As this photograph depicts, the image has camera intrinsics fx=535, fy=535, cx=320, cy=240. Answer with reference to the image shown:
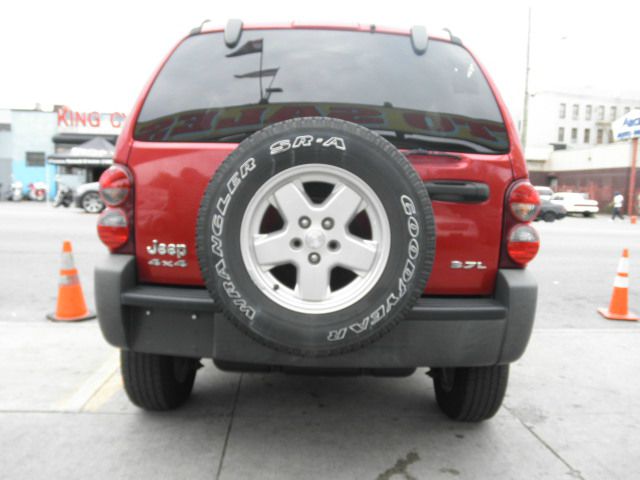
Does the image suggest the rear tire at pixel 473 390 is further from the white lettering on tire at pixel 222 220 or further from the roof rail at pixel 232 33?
the roof rail at pixel 232 33

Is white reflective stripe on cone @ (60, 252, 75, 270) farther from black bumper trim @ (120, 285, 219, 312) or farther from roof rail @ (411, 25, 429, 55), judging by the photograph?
roof rail @ (411, 25, 429, 55)

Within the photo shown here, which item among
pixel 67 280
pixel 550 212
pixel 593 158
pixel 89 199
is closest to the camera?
pixel 67 280

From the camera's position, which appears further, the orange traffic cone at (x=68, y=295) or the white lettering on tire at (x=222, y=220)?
the orange traffic cone at (x=68, y=295)

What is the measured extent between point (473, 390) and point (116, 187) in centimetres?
204

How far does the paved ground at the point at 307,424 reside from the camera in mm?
2518

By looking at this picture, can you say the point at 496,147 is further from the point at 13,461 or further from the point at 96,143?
the point at 96,143

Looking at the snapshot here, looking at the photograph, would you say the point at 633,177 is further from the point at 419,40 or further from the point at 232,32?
the point at 232,32

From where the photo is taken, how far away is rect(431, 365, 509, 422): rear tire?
2.75m

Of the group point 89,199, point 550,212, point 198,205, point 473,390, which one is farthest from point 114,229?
point 550,212

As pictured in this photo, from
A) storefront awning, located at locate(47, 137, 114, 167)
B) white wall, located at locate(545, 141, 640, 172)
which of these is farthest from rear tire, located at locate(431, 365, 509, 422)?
white wall, located at locate(545, 141, 640, 172)

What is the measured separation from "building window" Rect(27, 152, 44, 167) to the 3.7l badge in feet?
119

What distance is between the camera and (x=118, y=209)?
2443 mm

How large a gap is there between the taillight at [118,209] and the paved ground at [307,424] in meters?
1.04

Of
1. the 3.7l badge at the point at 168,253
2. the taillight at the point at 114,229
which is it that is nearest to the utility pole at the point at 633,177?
the 3.7l badge at the point at 168,253
